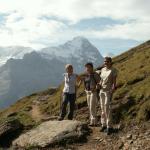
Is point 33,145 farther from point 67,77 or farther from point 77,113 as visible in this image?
point 77,113

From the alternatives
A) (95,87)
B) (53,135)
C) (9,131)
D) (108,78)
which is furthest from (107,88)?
(9,131)

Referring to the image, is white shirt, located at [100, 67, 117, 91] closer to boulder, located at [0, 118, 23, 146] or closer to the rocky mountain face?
the rocky mountain face

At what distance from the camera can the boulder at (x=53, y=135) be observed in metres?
19.5

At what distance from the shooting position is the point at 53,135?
19.9m

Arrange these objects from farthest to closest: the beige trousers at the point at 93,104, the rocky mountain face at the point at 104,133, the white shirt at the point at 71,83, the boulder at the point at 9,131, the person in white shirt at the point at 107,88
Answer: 1. the white shirt at the point at 71,83
2. the boulder at the point at 9,131
3. the beige trousers at the point at 93,104
4. the person in white shirt at the point at 107,88
5. the rocky mountain face at the point at 104,133

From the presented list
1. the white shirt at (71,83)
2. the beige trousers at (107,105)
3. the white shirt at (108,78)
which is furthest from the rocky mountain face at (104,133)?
the white shirt at (108,78)

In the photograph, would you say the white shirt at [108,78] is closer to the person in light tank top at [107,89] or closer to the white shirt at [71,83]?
the person in light tank top at [107,89]

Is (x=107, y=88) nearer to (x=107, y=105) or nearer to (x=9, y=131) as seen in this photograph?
(x=107, y=105)

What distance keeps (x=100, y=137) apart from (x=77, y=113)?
835cm

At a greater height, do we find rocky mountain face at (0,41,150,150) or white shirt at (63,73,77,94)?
white shirt at (63,73,77,94)

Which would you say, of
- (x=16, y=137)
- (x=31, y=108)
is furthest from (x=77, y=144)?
(x=31, y=108)

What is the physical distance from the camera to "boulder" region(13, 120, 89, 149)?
1953cm

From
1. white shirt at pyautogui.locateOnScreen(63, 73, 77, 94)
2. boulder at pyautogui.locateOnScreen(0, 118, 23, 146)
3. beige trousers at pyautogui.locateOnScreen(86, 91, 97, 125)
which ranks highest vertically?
white shirt at pyautogui.locateOnScreen(63, 73, 77, 94)

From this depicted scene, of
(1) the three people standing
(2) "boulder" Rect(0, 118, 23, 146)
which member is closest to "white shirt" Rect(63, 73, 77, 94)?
(1) the three people standing
